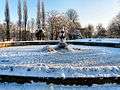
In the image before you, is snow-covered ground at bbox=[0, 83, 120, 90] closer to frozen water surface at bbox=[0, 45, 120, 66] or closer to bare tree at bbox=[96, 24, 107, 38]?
frozen water surface at bbox=[0, 45, 120, 66]

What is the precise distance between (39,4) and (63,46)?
28.9 m

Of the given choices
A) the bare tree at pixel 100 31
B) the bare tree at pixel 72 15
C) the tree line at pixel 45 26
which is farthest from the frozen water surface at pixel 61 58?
the bare tree at pixel 72 15

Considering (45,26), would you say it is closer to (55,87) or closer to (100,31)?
(100,31)

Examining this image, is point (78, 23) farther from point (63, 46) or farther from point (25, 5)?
point (63, 46)

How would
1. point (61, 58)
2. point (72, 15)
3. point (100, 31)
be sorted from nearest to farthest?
point (61, 58)
point (72, 15)
point (100, 31)

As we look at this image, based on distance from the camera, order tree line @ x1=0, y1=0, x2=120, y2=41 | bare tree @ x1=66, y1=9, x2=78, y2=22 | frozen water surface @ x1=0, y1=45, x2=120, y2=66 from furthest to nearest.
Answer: bare tree @ x1=66, y1=9, x2=78, y2=22
tree line @ x1=0, y1=0, x2=120, y2=41
frozen water surface @ x1=0, y1=45, x2=120, y2=66

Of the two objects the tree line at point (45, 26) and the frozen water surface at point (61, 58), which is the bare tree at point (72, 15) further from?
the frozen water surface at point (61, 58)

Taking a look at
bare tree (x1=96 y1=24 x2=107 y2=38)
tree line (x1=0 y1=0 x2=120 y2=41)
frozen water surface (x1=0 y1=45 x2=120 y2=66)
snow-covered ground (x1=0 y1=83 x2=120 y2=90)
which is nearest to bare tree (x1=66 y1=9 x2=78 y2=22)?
tree line (x1=0 y1=0 x2=120 y2=41)

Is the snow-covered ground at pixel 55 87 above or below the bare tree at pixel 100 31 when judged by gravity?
above

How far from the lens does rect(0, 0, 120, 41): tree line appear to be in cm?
4208

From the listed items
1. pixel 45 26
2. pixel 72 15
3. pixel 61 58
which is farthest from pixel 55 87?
pixel 72 15

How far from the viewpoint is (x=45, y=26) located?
5212 centimetres

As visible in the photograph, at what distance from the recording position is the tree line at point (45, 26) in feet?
138

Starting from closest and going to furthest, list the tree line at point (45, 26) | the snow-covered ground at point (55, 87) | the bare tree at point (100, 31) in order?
the snow-covered ground at point (55, 87) < the tree line at point (45, 26) < the bare tree at point (100, 31)
